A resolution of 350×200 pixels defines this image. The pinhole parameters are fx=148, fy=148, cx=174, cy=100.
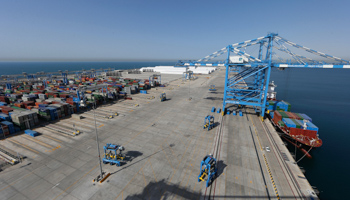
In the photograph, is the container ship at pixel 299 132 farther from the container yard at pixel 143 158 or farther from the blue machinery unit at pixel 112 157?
the blue machinery unit at pixel 112 157

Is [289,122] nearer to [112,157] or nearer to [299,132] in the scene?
[299,132]

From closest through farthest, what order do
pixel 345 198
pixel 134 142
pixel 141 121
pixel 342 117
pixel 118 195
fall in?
pixel 118 195 → pixel 345 198 → pixel 134 142 → pixel 141 121 → pixel 342 117

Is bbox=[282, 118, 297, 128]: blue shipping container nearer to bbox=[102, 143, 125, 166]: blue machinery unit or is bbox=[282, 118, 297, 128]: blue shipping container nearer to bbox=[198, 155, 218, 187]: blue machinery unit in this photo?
bbox=[198, 155, 218, 187]: blue machinery unit

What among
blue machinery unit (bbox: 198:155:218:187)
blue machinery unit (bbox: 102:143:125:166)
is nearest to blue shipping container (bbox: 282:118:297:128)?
blue machinery unit (bbox: 198:155:218:187)

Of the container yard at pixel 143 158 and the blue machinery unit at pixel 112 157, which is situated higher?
the blue machinery unit at pixel 112 157

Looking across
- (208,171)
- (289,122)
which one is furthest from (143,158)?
(289,122)

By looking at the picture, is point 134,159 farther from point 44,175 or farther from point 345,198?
point 345,198

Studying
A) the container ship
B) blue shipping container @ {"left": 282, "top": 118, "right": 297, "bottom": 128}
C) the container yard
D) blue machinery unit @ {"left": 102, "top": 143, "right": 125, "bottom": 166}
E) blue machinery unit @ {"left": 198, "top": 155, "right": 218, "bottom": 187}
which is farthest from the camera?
blue shipping container @ {"left": 282, "top": 118, "right": 297, "bottom": 128}

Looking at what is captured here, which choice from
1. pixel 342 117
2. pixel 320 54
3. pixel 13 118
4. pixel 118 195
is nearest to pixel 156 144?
pixel 118 195

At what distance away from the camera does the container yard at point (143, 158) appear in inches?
822

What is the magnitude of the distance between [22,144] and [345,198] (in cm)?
6216

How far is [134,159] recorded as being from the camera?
27203 mm

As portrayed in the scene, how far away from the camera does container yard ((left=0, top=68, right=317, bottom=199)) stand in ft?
68.5

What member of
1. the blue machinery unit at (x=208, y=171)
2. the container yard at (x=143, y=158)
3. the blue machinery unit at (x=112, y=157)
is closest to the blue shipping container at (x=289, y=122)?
the container yard at (x=143, y=158)
